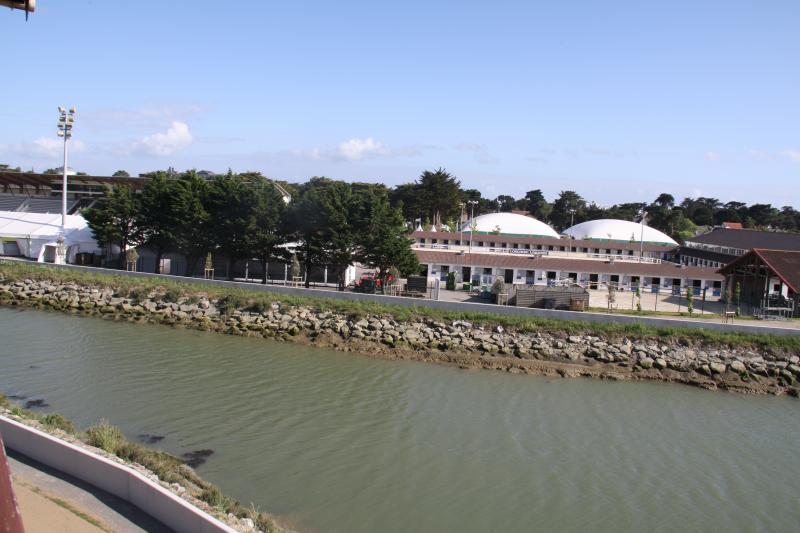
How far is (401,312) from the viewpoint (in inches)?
982

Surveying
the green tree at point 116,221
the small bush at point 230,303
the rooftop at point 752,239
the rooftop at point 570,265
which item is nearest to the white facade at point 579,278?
the rooftop at point 570,265

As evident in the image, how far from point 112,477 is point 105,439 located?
2.47 meters

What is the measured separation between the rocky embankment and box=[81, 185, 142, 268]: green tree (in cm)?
973

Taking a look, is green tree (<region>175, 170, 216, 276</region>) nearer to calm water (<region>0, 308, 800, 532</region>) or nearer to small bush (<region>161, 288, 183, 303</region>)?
small bush (<region>161, 288, 183, 303</region>)

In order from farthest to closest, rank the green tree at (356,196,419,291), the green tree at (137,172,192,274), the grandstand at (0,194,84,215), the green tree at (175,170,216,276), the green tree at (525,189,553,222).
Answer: the green tree at (525,189,553,222) < the grandstand at (0,194,84,215) < the green tree at (137,172,192,274) < the green tree at (175,170,216,276) < the green tree at (356,196,419,291)

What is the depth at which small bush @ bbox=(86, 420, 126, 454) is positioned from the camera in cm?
1113

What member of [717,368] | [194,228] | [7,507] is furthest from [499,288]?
[7,507]

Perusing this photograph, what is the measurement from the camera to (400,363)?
21.9 metres

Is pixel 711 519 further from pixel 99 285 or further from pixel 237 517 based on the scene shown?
pixel 99 285

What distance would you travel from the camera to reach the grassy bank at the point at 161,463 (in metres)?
9.62

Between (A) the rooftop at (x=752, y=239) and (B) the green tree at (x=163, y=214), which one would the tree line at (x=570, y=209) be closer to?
(A) the rooftop at (x=752, y=239)

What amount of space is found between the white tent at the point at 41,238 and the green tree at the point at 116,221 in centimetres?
264

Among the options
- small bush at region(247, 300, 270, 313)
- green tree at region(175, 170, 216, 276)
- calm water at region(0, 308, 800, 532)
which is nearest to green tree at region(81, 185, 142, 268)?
green tree at region(175, 170, 216, 276)

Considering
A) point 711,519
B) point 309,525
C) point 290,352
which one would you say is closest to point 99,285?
point 290,352
